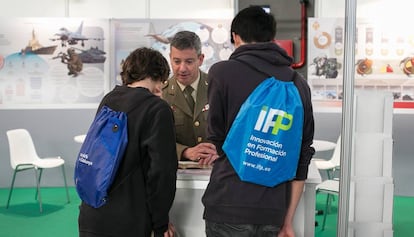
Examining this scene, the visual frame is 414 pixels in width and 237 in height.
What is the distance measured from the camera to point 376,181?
264 cm

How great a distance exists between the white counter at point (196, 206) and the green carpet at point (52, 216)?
7.54 feet

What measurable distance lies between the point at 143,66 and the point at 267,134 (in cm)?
51

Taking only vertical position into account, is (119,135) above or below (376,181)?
above

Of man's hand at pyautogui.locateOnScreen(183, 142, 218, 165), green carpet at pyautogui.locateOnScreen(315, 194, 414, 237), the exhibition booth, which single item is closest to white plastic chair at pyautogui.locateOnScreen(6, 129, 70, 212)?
the exhibition booth

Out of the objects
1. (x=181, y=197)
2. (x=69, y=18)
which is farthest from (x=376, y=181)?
(x=69, y=18)

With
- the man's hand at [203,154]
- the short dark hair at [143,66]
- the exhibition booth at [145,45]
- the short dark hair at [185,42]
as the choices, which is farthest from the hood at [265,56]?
the exhibition booth at [145,45]

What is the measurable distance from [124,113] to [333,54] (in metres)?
4.36

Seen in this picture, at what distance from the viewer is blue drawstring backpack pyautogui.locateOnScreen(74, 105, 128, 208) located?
65.0 inches

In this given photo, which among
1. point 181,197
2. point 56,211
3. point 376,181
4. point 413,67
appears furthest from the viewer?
point 413,67

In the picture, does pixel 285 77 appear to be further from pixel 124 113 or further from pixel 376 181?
pixel 376 181

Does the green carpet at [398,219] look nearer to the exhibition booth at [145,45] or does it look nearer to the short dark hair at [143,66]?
the exhibition booth at [145,45]

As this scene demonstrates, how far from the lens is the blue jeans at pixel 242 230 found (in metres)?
1.58

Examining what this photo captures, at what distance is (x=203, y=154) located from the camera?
2.06 metres

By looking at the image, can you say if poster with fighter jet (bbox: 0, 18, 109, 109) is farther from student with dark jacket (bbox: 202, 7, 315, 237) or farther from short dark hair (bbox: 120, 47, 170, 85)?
student with dark jacket (bbox: 202, 7, 315, 237)
